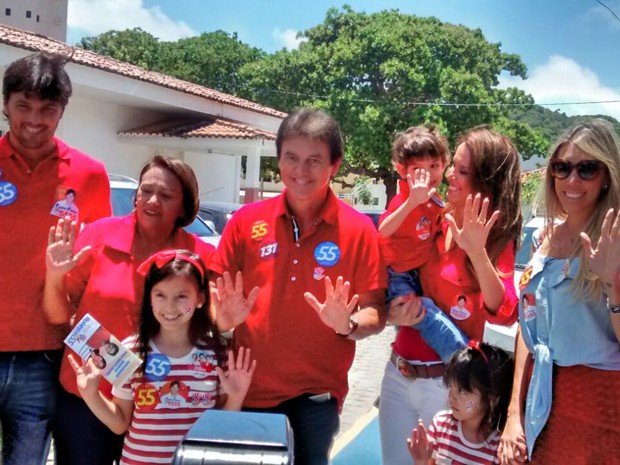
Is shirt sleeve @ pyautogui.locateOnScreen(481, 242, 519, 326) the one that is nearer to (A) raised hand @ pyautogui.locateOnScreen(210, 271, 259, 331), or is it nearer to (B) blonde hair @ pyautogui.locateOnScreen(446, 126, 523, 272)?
(B) blonde hair @ pyautogui.locateOnScreen(446, 126, 523, 272)

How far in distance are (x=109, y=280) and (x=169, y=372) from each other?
0.46m

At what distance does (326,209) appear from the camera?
100 inches

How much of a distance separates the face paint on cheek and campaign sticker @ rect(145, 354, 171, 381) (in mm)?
1113

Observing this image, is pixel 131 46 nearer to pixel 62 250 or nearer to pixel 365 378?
pixel 365 378

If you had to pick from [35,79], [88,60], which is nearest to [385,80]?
[88,60]

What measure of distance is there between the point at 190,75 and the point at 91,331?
115ft

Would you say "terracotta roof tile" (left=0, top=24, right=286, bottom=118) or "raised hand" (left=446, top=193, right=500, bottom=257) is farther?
"terracotta roof tile" (left=0, top=24, right=286, bottom=118)

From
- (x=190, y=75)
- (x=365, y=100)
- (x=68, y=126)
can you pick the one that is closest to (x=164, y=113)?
(x=68, y=126)

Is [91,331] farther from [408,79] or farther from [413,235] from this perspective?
[408,79]

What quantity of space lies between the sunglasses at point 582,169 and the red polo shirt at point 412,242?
68cm

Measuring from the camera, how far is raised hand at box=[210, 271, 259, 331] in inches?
93.9

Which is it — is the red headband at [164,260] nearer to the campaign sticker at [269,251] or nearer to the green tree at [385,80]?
the campaign sticker at [269,251]

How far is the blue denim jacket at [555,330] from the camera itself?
2010 mm

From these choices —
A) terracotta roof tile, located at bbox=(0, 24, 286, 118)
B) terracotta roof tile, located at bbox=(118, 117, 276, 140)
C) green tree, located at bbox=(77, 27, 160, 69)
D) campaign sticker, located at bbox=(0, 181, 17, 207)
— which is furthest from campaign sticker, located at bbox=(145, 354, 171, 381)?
green tree, located at bbox=(77, 27, 160, 69)
